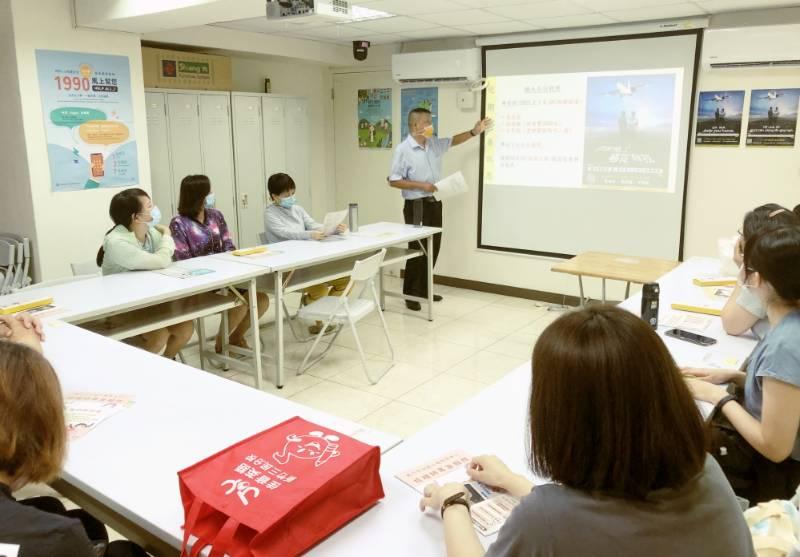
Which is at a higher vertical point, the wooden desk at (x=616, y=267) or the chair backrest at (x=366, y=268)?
the chair backrest at (x=366, y=268)

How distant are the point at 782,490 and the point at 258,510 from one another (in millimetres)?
1604

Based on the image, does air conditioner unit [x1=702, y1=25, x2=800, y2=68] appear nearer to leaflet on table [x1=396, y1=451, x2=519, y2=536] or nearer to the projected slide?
the projected slide

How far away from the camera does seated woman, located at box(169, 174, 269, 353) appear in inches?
165

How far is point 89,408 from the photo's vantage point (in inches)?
76.1

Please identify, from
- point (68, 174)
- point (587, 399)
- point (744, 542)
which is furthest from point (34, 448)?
point (68, 174)

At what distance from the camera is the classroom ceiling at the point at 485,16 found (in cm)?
438

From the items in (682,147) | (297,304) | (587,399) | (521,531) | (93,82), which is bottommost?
(297,304)

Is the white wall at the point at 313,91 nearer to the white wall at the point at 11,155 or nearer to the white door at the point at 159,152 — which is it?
the white door at the point at 159,152

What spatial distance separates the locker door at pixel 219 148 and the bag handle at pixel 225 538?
16.6ft

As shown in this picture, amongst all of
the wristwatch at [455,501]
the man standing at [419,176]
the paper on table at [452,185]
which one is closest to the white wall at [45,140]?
the man standing at [419,176]

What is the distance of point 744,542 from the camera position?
102cm

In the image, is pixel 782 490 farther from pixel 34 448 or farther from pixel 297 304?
pixel 297 304

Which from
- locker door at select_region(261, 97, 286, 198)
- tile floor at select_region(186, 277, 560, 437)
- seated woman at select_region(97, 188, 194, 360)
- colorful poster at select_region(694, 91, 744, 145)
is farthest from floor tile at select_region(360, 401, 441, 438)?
locker door at select_region(261, 97, 286, 198)

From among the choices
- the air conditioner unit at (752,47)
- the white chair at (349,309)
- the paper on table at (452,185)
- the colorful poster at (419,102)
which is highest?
the air conditioner unit at (752,47)
